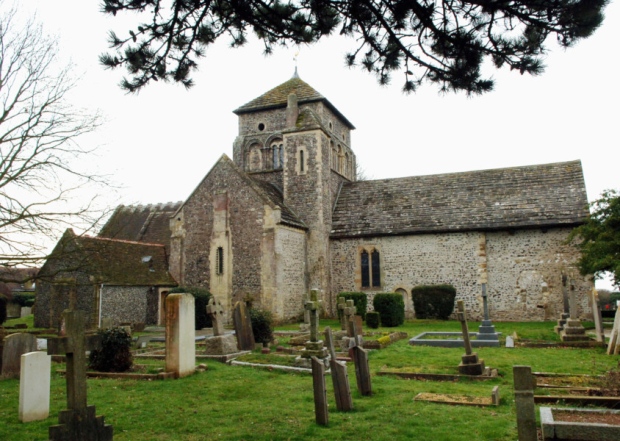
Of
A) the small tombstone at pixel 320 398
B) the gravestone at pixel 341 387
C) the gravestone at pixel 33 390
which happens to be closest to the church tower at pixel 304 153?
the gravestone at pixel 341 387

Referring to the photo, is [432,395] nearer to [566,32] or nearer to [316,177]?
[566,32]

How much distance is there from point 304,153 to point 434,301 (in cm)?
967

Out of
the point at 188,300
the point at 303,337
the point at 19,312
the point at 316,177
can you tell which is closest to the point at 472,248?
the point at 316,177

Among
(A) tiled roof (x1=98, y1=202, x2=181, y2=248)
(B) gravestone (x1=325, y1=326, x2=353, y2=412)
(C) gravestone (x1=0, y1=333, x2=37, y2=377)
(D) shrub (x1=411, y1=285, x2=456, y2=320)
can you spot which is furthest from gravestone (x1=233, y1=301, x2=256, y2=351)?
(A) tiled roof (x1=98, y1=202, x2=181, y2=248)

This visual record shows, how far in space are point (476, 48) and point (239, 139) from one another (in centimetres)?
2337

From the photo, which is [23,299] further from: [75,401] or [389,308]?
[75,401]

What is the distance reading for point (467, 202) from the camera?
979 inches

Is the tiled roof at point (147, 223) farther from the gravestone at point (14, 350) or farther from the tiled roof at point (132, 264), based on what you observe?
the gravestone at point (14, 350)

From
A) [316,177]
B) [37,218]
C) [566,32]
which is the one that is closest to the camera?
[566,32]

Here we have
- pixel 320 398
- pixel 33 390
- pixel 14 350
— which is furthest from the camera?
pixel 14 350

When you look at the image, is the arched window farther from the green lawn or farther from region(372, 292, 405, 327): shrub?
the green lawn

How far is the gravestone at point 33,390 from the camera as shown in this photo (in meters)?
7.12

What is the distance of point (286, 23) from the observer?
7.35 m

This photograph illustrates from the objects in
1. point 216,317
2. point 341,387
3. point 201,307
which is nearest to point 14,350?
point 216,317
